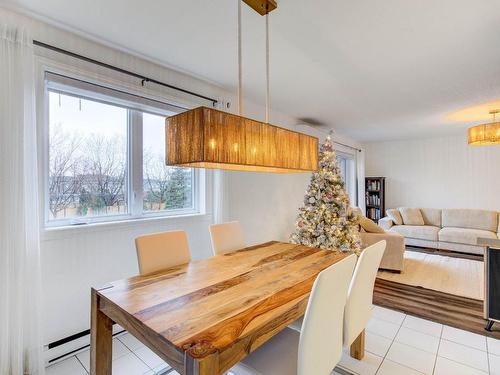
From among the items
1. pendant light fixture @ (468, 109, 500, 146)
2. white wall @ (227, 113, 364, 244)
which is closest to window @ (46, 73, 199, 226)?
white wall @ (227, 113, 364, 244)

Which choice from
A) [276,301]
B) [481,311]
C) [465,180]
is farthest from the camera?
[465,180]

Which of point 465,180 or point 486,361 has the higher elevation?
point 465,180

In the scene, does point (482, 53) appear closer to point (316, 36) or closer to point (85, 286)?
point (316, 36)

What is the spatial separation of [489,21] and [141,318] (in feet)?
9.21

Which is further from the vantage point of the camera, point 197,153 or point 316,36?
point 316,36

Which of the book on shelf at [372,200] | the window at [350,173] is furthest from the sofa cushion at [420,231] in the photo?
the window at [350,173]

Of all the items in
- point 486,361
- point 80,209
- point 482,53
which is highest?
point 482,53

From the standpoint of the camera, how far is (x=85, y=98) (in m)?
2.23

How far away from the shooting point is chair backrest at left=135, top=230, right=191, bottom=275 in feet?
5.93

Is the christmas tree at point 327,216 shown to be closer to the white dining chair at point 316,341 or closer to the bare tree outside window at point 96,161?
the bare tree outside window at point 96,161

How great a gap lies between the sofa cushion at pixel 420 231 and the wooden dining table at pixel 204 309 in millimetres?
4351

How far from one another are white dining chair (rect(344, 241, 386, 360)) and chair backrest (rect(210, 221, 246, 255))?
3.90 ft

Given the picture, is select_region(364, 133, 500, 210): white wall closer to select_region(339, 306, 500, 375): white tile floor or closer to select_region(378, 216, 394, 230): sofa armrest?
select_region(378, 216, 394, 230): sofa armrest

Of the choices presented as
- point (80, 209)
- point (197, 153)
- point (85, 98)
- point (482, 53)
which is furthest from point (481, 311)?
point (85, 98)
